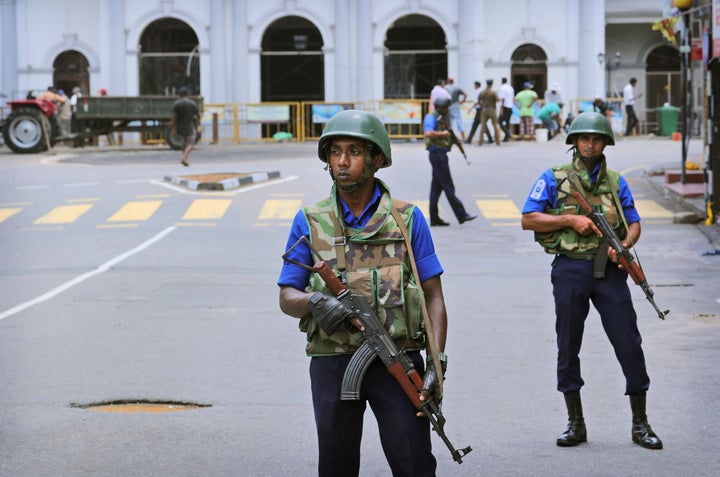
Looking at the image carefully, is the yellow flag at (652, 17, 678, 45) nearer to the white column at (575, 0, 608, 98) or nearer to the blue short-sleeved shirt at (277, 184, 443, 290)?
the blue short-sleeved shirt at (277, 184, 443, 290)

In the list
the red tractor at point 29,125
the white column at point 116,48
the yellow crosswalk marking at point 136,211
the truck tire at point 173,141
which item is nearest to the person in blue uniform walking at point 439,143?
the yellow crosswalk marking at point 136,211

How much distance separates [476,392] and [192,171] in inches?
796

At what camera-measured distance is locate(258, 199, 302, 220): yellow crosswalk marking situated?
20219 mm

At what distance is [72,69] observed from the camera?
44125mm

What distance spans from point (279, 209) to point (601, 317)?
47.8 feet

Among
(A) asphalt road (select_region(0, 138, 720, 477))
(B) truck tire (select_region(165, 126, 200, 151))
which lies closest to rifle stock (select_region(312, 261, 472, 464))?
(A) asphalt road (select_region(0, 138, 720, 477))

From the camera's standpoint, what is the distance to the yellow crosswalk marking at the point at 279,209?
2022 centimetres

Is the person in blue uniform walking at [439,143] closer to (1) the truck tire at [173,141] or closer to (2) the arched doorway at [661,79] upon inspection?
(1) the truck tire at [173,141]

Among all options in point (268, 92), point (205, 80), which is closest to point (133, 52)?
point (205, 80)

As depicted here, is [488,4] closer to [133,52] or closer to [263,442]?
[133,52]

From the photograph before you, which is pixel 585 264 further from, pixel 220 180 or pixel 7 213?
pixel 220 180

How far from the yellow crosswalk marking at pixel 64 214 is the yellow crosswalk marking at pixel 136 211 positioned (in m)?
0.60

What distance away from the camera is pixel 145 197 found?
74.1 ft

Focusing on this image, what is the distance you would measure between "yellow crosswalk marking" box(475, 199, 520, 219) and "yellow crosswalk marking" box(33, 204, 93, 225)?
21.0ft
